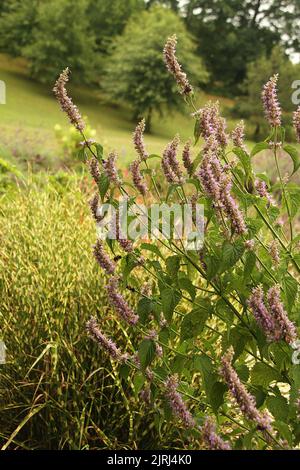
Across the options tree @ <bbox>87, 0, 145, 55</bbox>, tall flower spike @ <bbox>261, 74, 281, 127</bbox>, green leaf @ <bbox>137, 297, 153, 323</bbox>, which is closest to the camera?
tall flower spike @ <bbox>261, 74, 281, 127</bbox>

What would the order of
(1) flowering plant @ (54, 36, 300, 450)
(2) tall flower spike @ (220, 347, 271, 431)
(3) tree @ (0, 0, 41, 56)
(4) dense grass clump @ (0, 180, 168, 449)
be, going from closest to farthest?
(2) tall flower spike @ (220, 347, 271, 431) < (1) flowering plant @ (54, 36, 300, 450) < (4) dense grass clump @ (0, 180, 168, 449) < (3) tree @ (0, 0, 41, 56)

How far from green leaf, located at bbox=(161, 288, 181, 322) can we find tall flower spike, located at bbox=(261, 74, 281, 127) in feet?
1.84

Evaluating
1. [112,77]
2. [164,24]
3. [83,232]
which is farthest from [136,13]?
[83,232]

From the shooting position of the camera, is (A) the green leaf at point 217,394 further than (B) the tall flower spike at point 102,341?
No

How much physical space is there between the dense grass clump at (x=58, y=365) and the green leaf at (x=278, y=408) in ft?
3.08

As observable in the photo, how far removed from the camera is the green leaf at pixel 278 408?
5.79 feet

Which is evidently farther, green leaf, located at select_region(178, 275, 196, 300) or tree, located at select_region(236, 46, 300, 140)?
tree, located at select_region(236, 46, 300, 140)

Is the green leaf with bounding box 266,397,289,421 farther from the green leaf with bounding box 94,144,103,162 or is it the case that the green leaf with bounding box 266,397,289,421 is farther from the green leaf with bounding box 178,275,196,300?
the green leaf with bounding box 94,144,103,162

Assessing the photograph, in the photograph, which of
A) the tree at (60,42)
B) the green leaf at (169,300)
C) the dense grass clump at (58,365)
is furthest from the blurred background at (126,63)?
the green leaf at (169,300)

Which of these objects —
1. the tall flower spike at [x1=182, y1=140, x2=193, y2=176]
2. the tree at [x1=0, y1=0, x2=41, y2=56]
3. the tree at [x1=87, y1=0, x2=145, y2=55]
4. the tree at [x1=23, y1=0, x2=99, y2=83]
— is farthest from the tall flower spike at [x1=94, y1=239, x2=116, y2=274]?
the tree at [x1=87, y1=0, x2=145, y2=55]

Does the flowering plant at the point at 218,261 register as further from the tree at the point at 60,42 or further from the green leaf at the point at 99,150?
the tree at the point at 60,42

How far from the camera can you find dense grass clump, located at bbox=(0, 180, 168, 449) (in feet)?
8.89

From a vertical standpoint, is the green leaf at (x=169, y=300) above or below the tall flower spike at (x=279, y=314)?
below

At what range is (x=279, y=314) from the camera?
149cm
